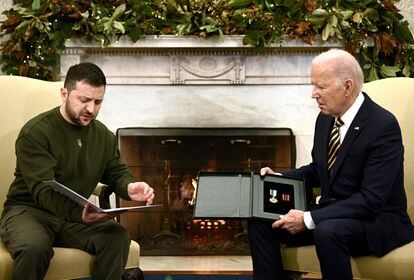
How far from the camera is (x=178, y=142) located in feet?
Answer: 16.7

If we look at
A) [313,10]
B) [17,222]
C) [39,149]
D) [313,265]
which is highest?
[313,10]

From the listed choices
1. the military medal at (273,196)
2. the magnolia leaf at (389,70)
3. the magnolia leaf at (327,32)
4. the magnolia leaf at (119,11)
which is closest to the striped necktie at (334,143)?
the military medal at (273,196)

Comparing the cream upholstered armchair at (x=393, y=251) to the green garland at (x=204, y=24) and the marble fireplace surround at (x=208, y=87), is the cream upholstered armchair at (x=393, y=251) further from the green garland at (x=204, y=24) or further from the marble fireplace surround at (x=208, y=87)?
the marble fireplace surround at (x=208, y=87)

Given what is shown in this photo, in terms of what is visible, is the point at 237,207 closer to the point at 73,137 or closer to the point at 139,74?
the point at 73,137

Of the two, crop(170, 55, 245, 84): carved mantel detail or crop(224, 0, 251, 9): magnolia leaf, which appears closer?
crop(224, 0, 251, 9): magnolia leaf

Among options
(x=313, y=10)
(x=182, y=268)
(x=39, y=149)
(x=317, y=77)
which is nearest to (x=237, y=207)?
(x=317, y=77)

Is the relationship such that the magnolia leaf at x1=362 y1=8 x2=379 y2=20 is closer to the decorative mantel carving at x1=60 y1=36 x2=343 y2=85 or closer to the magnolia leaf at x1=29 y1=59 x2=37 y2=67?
the decorative mantel carving at x1=60 y1=36 x2=343 y2=85

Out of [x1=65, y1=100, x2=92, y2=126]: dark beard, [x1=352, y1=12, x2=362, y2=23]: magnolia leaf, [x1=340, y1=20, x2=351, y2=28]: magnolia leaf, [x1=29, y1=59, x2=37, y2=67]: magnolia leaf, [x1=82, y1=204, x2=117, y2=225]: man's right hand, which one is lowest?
[x1=82, y1=204, x2=117, y2=225]: man's right hand

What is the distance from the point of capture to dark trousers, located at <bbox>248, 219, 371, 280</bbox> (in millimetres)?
Result: 2771

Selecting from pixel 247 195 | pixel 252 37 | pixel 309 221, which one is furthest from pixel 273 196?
pixel 252 37

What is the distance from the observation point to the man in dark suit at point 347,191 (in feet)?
9.27

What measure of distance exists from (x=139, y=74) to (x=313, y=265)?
242 centimetres

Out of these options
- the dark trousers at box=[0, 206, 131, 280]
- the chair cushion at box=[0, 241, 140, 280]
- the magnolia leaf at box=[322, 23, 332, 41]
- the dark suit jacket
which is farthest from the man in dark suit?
the magnolia leaf at box=[322, 23, 332, 41]

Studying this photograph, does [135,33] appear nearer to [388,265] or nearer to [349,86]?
[349,86]
